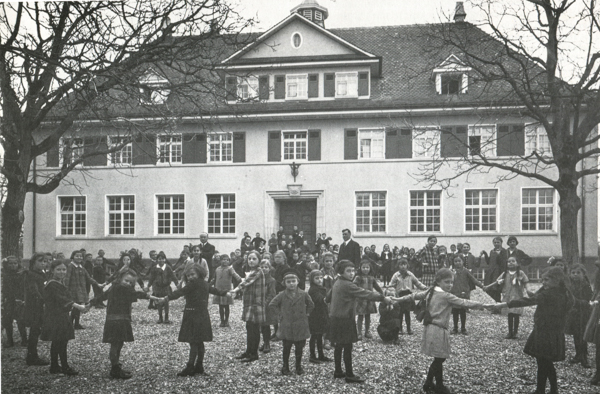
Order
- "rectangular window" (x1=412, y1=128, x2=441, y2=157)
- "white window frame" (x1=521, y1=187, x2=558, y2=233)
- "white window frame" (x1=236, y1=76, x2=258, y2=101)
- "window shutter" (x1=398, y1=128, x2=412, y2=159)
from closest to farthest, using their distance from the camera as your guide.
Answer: "white window frame" (x1=236, y1=76, x2=258, y2=101)
"rectangular window" (x1=412, y1=128, x2=441, y2=157)
"white window frame" (x1=521, y1=187, x2=558, y2=233)
"window shutter" (x1=398, y1=128, x2=412, y2=159)

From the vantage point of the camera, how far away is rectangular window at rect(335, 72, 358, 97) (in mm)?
21891

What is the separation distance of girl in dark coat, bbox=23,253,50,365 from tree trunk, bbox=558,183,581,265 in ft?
25.4

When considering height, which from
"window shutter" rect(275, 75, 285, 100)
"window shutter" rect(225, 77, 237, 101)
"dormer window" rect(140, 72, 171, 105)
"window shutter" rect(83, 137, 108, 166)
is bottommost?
"window shutter" rect(83, 137, 108, 166)

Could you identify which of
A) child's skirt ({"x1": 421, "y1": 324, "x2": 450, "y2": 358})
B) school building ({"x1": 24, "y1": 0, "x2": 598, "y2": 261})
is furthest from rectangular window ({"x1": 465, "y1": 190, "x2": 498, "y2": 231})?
child's skirt ({"x1": 421, "y1": 324, "x2": 450, "y2": 358})

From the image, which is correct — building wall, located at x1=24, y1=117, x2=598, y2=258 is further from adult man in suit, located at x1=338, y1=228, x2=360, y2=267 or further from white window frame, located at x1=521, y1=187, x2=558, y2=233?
adult man in suit, located at x1=338, y1=228, x2=360, y2=267

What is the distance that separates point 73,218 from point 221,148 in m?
9.73

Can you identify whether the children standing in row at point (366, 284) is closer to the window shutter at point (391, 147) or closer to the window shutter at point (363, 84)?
the window shutter at point (391, 147)

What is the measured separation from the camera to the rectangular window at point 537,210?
1842 cm

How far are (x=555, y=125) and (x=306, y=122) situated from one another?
11920 mm

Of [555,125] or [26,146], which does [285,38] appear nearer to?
[555,125]

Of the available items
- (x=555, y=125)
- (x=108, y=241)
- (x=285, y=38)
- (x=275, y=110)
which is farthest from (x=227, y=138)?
(x=555, y=125)

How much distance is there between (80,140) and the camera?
1035cm

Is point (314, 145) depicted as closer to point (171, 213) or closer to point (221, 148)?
point (221, 148)

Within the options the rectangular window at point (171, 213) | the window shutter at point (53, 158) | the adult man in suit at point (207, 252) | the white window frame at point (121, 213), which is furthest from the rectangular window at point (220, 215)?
the window shutter at point (53, 158)
